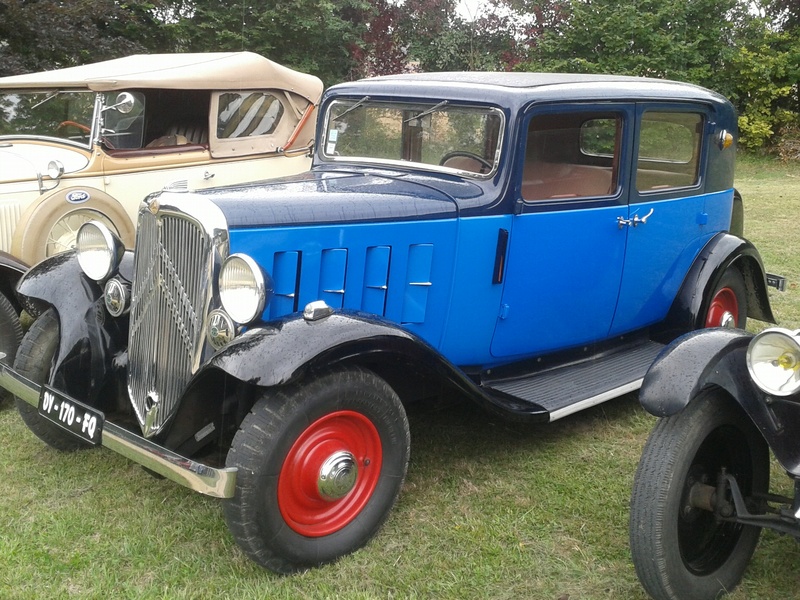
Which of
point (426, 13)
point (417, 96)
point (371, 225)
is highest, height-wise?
point (426, 13)

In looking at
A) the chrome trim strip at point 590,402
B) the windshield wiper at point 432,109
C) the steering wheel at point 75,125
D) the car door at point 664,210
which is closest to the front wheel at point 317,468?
the chrome trim strip at point 590,402

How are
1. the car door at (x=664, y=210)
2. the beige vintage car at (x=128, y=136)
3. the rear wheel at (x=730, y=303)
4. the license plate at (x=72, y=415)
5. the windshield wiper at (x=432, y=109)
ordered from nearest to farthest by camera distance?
1. the license plate at (x=72, y=415)
2. the windshield wiper at (x=432, y=109)
3. the car door at (x=664, y=210)
4. the rear wheel at (x=730, y=303)
5. the beige vintage car at (x=128, y=136)

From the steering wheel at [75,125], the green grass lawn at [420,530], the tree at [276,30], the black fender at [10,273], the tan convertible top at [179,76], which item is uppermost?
the tree at [276,30]

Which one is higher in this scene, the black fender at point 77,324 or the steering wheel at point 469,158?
the steering wheel at point 469,158

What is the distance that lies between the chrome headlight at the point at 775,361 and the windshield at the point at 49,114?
14.5 feet

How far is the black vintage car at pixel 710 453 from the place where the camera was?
2.30 metres

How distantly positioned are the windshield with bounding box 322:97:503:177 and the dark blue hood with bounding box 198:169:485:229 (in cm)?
12

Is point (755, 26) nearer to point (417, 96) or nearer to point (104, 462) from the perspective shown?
point (417, 96)

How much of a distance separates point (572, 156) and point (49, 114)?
11.8ft

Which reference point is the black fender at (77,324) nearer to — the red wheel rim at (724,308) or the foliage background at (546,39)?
the red wheel rim at (724,308)

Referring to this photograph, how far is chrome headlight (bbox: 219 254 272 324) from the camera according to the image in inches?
104

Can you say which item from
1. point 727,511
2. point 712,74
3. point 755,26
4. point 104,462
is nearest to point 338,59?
point 712,74

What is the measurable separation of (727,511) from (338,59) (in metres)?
12.9

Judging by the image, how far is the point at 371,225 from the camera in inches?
122
